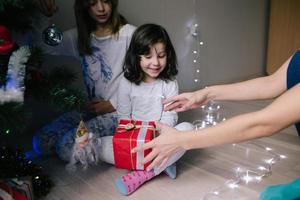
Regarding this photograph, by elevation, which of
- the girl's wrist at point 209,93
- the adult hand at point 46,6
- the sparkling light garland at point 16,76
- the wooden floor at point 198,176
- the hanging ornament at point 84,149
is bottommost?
the wooden floor at point 198,176

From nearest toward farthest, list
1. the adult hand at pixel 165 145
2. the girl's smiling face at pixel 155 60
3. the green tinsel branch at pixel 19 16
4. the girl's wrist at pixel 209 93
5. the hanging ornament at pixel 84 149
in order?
the adult hand at pixel 165 145
the green tinsel branch at pixel 19 16
the girl's wrist at pixel 209 93
the hanging ornament at pixel 84 149
the girl's smiling face at pixel 155 60

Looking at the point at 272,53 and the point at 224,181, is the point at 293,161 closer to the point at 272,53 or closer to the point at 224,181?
Result: the point at 224,181

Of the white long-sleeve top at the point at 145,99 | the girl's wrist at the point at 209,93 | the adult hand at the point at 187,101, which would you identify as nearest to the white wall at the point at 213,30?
the white long-sleeve top at the point at 145,99

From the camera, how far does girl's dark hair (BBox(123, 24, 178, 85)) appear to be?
1.39 metres

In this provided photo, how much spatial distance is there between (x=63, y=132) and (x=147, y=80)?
49 centimetres

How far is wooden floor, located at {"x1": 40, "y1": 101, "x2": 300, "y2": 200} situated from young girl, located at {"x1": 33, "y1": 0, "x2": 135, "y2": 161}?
14cm

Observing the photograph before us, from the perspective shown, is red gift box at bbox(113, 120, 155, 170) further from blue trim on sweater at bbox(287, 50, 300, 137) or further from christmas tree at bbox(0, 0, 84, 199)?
blue trim on sweater at bbox(287, 50, 300, 137)

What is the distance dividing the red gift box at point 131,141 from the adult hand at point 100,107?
31 centimetres

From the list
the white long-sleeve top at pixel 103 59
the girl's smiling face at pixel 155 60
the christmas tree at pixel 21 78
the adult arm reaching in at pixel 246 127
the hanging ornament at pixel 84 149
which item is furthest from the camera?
the white long-sleeve top at pixel 103 59

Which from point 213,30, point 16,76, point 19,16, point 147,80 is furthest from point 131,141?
point 213,30

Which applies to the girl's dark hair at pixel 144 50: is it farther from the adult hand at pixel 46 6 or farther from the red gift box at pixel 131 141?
the adult hand at pixel 46 6

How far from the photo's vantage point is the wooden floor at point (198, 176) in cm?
119

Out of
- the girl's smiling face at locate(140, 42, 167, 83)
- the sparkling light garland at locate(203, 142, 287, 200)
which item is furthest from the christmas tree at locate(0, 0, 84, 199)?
the sparkling light garland at locate(203, 142, 287, 200)

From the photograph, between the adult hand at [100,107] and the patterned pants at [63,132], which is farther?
the adult hand at [100,107]
